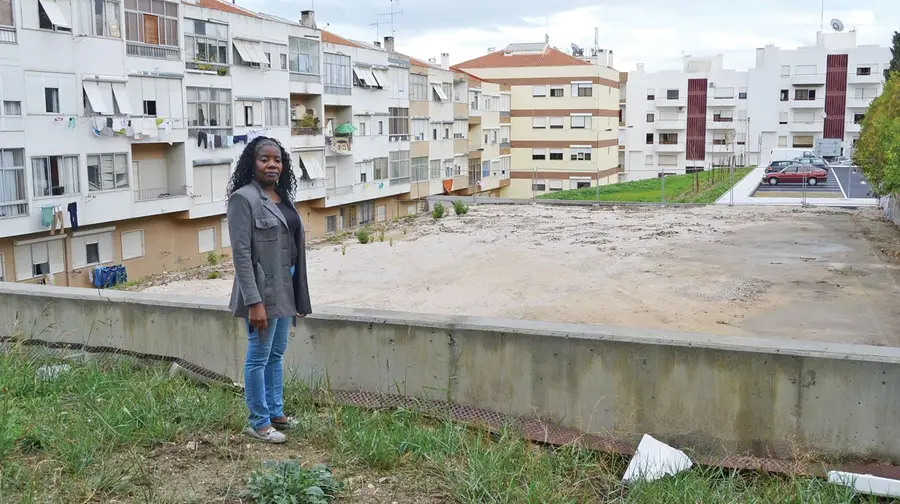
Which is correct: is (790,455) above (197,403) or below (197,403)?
below

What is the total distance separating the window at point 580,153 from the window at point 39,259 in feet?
170

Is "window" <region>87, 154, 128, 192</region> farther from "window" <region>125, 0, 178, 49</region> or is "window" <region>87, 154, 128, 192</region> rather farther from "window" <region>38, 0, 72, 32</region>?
"window" <region>38, 0, 72, 32</region>

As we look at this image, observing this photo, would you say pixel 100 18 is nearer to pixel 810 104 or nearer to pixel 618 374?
pixel 618 374

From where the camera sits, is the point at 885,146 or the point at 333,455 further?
the point at 885,146

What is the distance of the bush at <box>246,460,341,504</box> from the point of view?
15.6 feet

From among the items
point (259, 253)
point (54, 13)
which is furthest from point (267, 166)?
point (54, 13)

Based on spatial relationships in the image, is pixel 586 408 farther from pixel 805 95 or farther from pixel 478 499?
pixel 805 95

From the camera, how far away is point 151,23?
35.2 meters

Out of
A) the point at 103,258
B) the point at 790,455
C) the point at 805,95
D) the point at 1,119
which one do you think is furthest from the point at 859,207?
the point at 805,95

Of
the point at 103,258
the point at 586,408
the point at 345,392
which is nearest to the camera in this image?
the point at 586,408

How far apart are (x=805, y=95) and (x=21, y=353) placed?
93.2 meters

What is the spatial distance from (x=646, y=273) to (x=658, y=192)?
31.9 metres

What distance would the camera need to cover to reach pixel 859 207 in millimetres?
40688

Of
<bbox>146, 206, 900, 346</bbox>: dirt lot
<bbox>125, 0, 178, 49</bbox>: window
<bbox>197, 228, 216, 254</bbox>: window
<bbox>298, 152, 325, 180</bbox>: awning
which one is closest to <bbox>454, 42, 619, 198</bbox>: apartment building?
<bbox>298, 152, 325, 180</bbox>: awning
